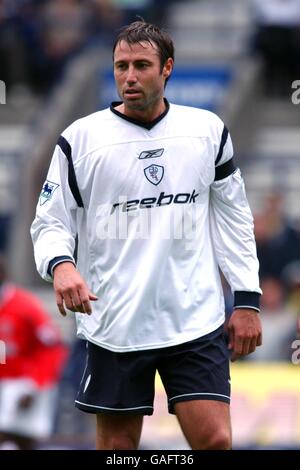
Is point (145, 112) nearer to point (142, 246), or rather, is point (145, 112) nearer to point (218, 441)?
point (142, 246)

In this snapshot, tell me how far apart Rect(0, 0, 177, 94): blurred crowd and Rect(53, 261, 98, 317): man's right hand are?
10543 millimetres

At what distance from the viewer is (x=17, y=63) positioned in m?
16.9

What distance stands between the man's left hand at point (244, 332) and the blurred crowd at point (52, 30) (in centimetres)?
1024

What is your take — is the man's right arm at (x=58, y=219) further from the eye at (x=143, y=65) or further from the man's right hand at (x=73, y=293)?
the eye at (x=143, y=65)

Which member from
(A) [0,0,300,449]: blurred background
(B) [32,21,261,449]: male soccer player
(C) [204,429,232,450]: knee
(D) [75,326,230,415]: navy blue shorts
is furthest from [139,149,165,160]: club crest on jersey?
(A) [0,0,300,449]: blurred background

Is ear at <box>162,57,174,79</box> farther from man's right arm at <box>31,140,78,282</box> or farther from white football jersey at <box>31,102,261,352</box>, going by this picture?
man's right arm at <box>31,140,78,282</box>

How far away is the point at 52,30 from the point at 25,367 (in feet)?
18.6

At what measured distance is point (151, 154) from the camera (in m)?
6.51

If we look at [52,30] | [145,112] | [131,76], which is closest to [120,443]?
[145,112]

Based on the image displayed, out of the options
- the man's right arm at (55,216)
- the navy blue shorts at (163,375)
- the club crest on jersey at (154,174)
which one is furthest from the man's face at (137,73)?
the navy blue shorts at (163,375)

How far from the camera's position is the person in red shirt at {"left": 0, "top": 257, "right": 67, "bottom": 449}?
1180 cm

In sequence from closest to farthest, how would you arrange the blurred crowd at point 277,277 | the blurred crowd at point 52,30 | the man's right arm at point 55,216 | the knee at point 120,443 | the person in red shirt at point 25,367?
the man's right arm at point 55,216 → the knee at point 120,443 → the person in red shirt at point 25,367 → the blurred crowd at point 277,277 → the blurred crowd at point 52,30

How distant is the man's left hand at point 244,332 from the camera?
257 inches

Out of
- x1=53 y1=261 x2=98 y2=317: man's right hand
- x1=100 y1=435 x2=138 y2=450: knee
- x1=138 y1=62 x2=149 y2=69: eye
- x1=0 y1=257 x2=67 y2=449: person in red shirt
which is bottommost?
x1=0 y1=257 x2=67 y2=449: person in red shirt
